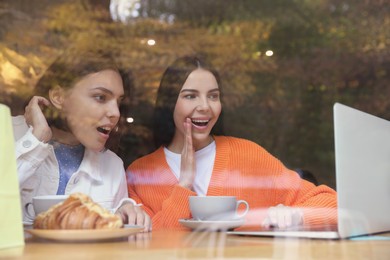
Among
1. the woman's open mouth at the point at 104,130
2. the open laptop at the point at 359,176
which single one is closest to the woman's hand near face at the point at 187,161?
the woman's open mouth at the point at 104,130

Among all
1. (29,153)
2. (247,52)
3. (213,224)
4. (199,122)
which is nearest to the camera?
(213,224)

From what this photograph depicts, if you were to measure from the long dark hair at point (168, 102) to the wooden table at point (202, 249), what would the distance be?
88 cm

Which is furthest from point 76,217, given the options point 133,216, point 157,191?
point 157,191

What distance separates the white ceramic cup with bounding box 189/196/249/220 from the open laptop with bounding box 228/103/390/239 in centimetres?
12

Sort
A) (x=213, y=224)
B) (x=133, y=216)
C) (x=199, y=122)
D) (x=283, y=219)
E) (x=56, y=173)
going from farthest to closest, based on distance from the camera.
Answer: (x=199, y=122) < (x=56, y=173) < (x=133, y=216) < (x=283, y=219) < (x=213, y=224)

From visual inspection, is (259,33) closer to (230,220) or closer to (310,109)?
(310,109)

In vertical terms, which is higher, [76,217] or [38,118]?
[38,118]

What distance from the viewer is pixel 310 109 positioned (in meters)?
2.48

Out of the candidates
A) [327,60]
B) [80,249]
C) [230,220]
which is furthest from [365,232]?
[327,60]

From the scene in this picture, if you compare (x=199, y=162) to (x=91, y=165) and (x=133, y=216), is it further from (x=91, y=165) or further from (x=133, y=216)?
(x=133, y=216)

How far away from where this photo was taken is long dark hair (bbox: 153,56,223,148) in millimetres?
2258

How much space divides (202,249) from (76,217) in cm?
24

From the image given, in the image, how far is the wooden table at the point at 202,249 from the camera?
1.09 metres

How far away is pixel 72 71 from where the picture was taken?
2.21 meters
